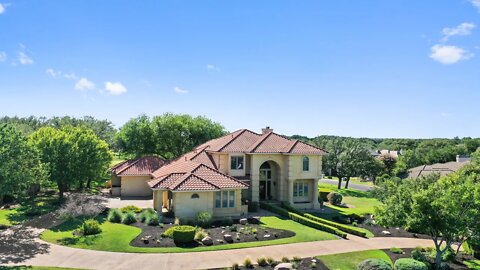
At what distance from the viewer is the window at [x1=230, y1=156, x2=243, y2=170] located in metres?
39.6

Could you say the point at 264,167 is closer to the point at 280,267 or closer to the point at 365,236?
the point at 365,236

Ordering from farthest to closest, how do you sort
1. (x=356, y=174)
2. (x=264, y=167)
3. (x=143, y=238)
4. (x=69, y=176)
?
(x=356, y=174)
(x=264, y=167)
(x=69, y=176)
(x=143, y=238)

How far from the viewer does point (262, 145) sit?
40.5m

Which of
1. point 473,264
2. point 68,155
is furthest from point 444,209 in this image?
point 68,155

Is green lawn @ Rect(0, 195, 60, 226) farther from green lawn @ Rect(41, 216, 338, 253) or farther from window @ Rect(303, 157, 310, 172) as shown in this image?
window @ Rect(303, 157, 310, 172)

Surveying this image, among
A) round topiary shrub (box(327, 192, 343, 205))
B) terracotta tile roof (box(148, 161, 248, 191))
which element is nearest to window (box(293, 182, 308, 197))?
round topiary shrub (box(327, 192, 343, 205))

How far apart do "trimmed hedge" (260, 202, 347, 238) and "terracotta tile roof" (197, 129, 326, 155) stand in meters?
5.89

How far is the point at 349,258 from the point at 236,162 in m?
18.9

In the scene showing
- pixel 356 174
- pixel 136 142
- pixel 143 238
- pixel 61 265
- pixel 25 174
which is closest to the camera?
pixel 61 265

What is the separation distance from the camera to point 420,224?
21.0 meters

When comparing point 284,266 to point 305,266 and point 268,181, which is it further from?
point 268,181

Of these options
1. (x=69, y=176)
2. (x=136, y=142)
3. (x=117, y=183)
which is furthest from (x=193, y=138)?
(x=69, y=176)

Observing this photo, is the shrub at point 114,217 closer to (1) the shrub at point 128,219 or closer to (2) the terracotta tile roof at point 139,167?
(1) the shrub at point 128,219

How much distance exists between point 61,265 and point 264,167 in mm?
25238
